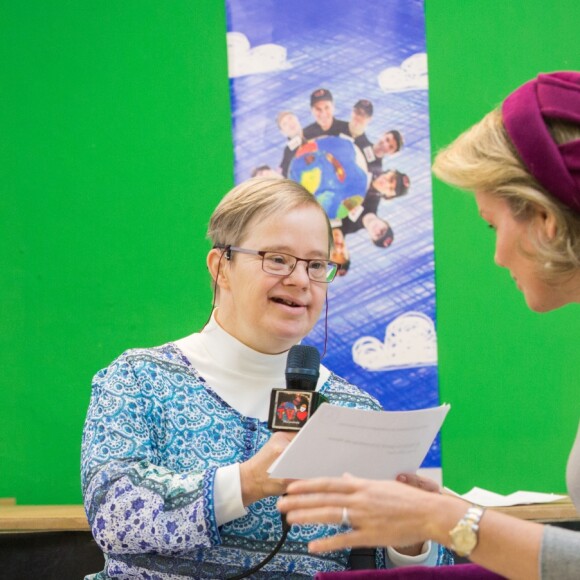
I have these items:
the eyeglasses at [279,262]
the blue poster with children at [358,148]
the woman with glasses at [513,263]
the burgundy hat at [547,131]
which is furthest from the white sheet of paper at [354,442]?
the blue poster with children at [358,148]

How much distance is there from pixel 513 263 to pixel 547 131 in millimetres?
278

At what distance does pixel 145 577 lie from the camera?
6.33 ft

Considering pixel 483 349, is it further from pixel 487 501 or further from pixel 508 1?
pixel 508 1

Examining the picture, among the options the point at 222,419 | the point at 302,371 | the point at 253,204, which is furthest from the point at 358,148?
the point at 302,371

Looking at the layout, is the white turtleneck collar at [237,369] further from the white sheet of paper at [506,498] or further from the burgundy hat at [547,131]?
the white sheet of paper at [506,498]

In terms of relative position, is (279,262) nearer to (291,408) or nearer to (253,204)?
(253,204)

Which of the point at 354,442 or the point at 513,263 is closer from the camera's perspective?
the point at 354,442

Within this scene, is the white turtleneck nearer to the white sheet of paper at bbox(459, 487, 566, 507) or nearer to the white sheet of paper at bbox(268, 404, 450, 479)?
the white sheet of paper at bbox(268, 404, 450, 479)

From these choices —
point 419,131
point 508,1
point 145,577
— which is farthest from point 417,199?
point 145,577

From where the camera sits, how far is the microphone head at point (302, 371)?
1786mm

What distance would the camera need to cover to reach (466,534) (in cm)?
138

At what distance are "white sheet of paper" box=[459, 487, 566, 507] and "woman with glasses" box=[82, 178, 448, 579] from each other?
835mm

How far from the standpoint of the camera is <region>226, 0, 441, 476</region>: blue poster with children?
10.2ft

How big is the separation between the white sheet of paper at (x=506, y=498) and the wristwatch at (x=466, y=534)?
148 cm
